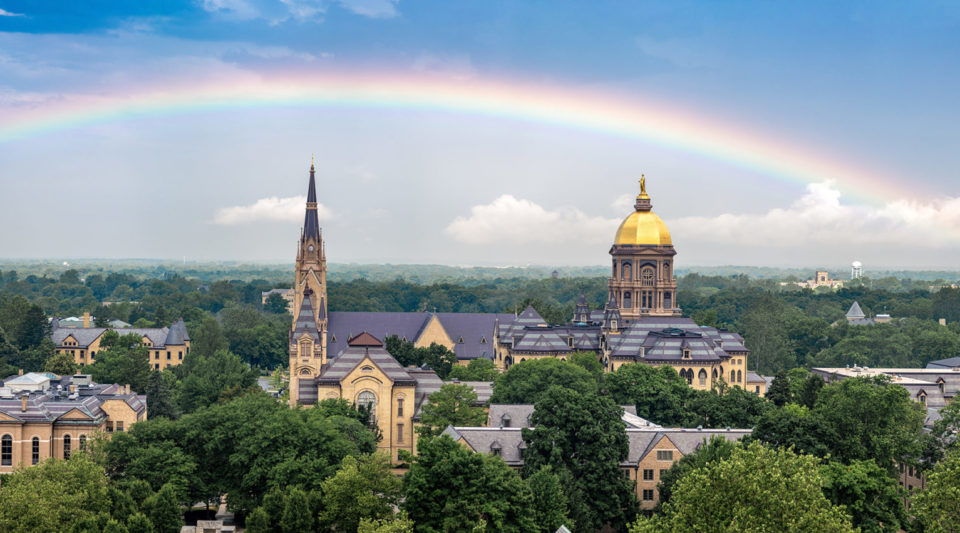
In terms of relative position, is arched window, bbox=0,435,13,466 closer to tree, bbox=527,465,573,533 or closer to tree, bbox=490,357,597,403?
tree, bbox=490,357,597,403

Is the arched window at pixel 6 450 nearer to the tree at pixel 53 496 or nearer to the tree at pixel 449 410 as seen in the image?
the tree at pixel 53 496

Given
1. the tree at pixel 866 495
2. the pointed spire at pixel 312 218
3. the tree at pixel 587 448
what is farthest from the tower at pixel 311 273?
the tree at pixel 866 495

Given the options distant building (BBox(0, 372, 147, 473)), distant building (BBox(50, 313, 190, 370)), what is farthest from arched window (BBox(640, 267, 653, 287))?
distant building (BBox(50, 313, 190, 370))

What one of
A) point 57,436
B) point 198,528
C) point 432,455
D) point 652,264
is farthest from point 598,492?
point 652,264

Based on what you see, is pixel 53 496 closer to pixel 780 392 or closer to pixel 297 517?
pixel 297 517

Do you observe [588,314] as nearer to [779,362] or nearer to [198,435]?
[779,362]
